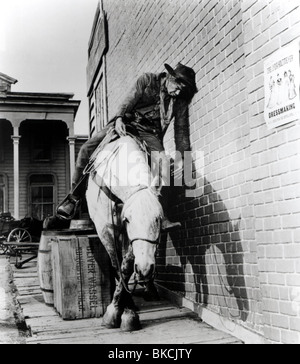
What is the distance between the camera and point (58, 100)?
11391 millimetres

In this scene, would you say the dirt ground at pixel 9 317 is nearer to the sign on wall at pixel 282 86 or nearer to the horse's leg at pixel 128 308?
the horse's leg at pixel 128 308

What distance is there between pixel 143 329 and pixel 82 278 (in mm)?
803

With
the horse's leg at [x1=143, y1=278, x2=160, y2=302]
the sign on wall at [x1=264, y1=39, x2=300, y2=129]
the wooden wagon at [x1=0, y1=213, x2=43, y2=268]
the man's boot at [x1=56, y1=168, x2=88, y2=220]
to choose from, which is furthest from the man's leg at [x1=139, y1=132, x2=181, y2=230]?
the wooden wagon at [x1=0, y1=213, x2=43, y2=268]

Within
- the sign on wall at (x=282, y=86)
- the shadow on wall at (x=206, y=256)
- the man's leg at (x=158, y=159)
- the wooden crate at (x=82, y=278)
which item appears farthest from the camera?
the wooden crate at (x=82, y=278)

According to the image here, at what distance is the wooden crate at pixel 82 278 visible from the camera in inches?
154

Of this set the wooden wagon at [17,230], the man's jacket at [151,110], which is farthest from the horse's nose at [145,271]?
the wooden wagon at [17,230]

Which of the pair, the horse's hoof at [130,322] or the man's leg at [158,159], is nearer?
the horse's hoof at [130,322]

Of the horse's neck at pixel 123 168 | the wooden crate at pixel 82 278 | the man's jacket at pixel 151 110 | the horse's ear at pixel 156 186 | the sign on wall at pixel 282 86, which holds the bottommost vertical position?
the wooden crate at pixel 82 278

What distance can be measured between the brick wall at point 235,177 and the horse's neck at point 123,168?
774mm

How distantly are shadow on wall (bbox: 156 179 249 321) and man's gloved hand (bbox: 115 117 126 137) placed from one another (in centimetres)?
93

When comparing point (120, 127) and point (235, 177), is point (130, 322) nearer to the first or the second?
point (235, 177)

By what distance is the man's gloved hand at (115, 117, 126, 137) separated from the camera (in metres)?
3.96

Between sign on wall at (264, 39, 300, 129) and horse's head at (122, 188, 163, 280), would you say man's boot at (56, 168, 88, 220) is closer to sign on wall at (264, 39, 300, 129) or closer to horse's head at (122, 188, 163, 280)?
horse's head at (122, 188, 163, 280)

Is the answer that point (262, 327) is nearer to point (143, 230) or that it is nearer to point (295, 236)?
point (295, 236)
